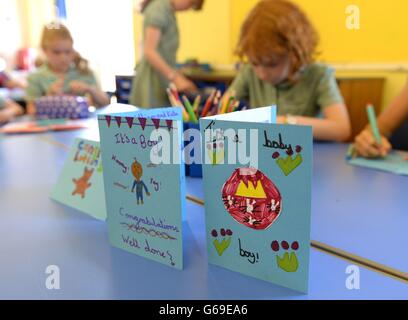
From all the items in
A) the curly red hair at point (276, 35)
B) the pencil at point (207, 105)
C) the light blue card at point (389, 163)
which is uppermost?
the curly red hair at point (276, 35)

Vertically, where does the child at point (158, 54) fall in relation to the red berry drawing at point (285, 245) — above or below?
above

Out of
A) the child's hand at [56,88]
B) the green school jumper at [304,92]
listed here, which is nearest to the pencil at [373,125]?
the green school jumper at [304,92]

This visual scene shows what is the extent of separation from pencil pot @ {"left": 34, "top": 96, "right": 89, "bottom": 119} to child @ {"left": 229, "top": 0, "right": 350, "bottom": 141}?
697 mm

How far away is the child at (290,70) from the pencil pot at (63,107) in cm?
70

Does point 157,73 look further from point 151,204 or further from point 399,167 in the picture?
point 151,204

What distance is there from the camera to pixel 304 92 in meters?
1.29

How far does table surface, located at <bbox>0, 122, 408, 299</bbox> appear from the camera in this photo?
42 cm

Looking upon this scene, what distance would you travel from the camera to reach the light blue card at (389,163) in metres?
0.85

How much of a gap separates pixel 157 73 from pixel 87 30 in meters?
3.31

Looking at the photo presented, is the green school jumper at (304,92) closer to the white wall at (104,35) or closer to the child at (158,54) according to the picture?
the child at (158,54)

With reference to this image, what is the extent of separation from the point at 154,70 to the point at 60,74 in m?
0.47

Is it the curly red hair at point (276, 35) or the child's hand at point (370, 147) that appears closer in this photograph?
the child's hand at point (370, 147)

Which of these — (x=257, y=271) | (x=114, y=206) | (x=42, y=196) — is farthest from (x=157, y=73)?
(x=257, y=271)

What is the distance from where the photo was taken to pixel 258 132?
40 centimetres
